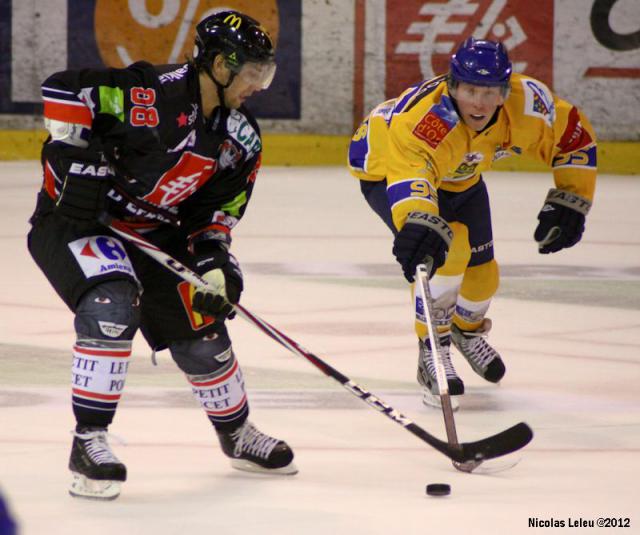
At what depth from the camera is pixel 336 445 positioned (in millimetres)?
3535

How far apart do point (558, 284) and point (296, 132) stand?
5627mm

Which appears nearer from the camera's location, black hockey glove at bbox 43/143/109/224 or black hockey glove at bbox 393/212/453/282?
black hockey glove at bbox 43/143/109/224

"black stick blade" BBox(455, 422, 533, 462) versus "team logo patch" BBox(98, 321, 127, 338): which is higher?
"team logo patch" BBox(98, 321, 127, 338)

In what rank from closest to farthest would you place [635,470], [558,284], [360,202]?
[635,470]
[558,284]
[360,202]

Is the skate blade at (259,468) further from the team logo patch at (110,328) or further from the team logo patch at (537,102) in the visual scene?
the team logo patch at (537,102)

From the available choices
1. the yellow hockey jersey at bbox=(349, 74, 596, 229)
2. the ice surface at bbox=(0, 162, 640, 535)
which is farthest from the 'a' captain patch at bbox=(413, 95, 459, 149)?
the ice surface at bbox=(0, 162, 640, 535)

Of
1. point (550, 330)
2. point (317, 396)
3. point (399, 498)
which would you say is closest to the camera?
point (399, 498)

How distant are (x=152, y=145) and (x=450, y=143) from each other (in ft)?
3.49

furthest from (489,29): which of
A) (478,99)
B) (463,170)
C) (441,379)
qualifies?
(441,379)

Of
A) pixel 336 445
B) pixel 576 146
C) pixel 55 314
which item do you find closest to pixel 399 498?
pixel 336 445

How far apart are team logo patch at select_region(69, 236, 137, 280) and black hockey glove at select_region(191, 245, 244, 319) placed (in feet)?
0.50

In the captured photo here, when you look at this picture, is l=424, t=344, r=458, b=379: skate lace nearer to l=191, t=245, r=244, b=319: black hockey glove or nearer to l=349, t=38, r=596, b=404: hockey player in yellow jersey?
l=349, t=38, r=596, b=404: hockey player in yellow jersey

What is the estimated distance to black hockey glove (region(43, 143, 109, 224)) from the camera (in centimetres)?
302

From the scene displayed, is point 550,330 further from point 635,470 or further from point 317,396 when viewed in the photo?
point 635,470
